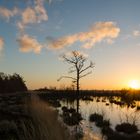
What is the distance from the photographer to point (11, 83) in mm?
104125

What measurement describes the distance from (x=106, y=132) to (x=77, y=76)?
58.6ft

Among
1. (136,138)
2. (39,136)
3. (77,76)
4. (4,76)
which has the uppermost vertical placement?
(4,76)

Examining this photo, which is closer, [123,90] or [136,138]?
[136,138]

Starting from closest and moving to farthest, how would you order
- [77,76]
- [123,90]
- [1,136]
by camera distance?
[1,136], [77,76], [123,90]

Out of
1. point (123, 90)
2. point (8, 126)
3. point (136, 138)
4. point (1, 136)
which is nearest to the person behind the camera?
point (1, 136)

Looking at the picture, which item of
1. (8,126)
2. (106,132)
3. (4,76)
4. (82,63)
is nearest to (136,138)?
(106,132)

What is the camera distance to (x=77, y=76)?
1478 inches

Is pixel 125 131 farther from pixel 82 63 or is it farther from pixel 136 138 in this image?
pixel 82 63

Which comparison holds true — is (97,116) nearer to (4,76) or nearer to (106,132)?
(106,132)

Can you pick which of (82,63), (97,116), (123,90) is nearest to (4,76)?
(123,90)

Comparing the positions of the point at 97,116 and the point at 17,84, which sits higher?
the point at 17,84

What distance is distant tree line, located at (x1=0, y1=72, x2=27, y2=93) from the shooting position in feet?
314

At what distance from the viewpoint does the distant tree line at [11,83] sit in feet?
314

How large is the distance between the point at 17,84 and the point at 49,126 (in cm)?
10444
